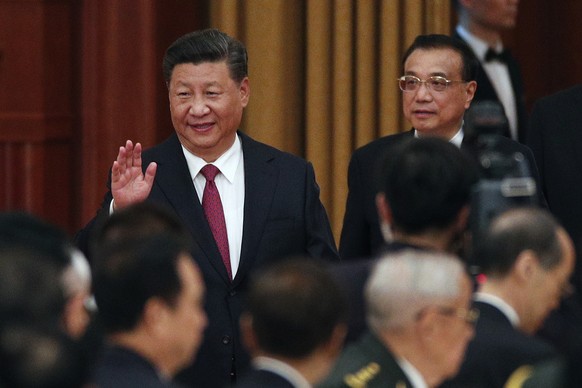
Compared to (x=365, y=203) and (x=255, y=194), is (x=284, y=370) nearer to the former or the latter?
(x=255, y=194)

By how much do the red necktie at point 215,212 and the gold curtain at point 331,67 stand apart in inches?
49.5

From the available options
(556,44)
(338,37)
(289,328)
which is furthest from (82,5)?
(289,328)

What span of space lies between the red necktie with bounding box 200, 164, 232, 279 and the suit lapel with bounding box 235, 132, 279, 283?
0.21ft

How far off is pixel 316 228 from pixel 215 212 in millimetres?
327

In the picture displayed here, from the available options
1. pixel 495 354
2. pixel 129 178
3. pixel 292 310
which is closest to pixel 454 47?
pixel 129 178

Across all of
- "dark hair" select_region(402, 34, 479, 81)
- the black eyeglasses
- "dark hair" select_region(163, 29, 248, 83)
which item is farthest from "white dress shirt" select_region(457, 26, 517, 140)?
"dark hair" select_region(163, 29, 248, 83)

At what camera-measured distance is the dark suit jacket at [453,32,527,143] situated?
5.75m

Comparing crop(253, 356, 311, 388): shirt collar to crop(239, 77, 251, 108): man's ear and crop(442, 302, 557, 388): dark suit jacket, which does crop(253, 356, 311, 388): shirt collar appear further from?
crop(239, 77, 251, 108): man's ear

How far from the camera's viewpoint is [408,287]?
3047mm

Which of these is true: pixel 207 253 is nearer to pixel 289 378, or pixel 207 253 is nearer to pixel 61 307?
pixel 289 378

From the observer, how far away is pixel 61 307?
8.50 feet

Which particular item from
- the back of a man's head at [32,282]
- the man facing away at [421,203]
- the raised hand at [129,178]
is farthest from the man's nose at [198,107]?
the back of a man's head at [32,282]

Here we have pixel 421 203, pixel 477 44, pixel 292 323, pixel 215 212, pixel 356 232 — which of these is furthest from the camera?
pixel 477 44

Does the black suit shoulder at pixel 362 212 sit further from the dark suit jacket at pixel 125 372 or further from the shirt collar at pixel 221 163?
the dark suit jacket at pixel 125 372
